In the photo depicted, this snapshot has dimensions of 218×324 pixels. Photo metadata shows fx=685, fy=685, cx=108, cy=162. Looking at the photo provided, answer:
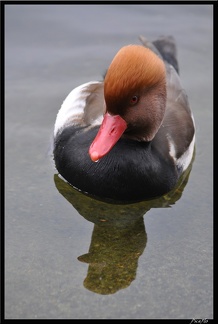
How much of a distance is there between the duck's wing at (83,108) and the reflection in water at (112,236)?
1.42 ft

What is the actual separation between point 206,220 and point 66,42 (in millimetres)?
2908

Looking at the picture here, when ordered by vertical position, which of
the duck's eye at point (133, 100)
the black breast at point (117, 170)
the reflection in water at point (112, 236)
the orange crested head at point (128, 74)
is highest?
the orange crested head at point (128, 74)

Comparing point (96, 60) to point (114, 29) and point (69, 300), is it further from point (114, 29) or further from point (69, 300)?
point (69, 300)

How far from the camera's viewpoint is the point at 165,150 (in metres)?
4.90

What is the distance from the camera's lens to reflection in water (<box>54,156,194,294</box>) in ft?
13.5

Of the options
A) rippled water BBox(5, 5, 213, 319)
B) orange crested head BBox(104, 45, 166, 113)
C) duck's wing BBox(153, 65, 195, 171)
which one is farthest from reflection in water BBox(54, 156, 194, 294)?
orange crested head BBox(104, 45, 166, 113)

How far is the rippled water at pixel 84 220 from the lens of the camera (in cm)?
395

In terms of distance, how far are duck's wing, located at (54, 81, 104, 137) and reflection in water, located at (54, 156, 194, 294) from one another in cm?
43

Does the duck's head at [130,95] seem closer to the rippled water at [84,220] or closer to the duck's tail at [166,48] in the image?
the rippled water at [84,220]

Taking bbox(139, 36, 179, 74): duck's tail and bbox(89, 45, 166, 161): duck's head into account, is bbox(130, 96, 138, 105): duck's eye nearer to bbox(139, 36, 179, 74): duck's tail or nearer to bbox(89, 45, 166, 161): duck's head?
bbox(89, 45, 166, 161): duck's head

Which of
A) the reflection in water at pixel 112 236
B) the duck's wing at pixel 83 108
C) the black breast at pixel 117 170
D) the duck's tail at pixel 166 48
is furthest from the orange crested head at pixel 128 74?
the duck's tail at pixel 166 48

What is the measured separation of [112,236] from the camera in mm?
4492

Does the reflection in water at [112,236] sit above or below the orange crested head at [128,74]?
below

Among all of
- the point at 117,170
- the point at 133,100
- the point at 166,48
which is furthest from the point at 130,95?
the point at 166,48
